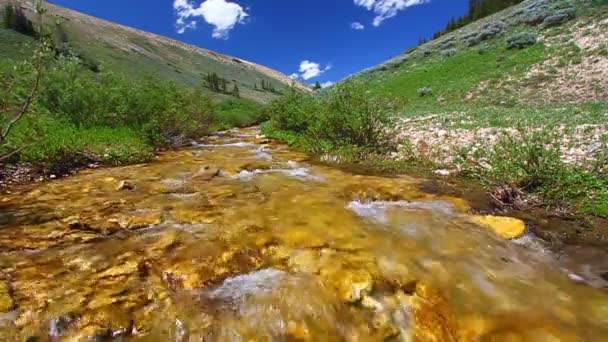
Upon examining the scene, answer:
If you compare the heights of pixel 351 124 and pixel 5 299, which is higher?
pixel 351 124

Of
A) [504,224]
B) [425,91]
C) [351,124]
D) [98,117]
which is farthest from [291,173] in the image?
[425,91]

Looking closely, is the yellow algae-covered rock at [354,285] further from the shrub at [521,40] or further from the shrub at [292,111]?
the shrub at [521,40]

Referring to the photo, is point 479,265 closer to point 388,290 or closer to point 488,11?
point 388,290

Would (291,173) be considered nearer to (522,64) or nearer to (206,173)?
(206,173)

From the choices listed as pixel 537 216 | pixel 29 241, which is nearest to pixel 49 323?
pixel 29 241

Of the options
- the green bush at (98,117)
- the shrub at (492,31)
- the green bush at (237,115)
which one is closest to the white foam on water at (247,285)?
the green bush at (98,117)

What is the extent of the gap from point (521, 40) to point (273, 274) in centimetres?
3324

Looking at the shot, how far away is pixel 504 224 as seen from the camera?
602 centimetres

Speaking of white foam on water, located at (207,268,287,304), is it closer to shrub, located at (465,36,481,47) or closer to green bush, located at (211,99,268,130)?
green bush, located at (211,99,268,130)

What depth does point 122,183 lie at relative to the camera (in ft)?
26.1

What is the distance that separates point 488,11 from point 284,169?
67.2 meters

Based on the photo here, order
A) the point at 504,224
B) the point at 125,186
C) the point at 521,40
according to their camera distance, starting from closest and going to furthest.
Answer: the point at 504,224 → the point at 125,186 → the point at 521,40

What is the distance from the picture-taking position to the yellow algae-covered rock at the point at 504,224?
5.77 meters

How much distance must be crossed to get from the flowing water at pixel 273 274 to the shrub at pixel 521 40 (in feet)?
92.9
